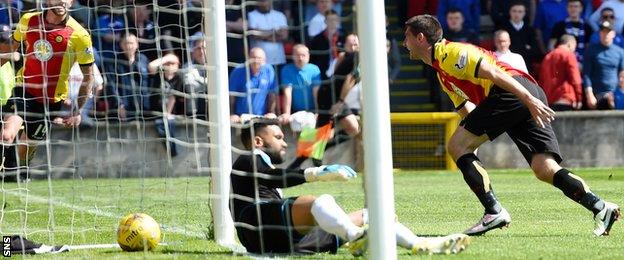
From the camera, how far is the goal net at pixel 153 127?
9.88 meters

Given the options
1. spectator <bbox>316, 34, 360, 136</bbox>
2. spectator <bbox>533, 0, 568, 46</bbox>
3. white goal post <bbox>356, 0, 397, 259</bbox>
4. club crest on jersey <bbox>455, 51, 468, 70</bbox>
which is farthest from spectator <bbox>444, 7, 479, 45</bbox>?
white goal post <bbox>356, 0, 397, 259</bbox>

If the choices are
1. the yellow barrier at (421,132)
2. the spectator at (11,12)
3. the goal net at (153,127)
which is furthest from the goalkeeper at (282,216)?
the yellow barrier at (421,132)

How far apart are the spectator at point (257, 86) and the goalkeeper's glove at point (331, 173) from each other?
639 centimetres

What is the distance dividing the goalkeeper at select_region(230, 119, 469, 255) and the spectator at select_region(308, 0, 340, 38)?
6.59 metres

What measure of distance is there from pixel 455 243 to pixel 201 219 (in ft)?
12.8

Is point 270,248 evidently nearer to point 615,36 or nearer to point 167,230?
point 167,230

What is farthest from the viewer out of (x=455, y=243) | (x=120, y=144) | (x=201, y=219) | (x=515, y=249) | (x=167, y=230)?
(x=120, y=144)

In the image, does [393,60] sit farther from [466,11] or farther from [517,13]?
[517,13]

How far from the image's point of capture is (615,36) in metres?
21.4

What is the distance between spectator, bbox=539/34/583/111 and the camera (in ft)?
67.4

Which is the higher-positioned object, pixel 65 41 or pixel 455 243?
pixel 65 41

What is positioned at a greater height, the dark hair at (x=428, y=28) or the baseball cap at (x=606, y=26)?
the dark hair at (x=428, y=28)

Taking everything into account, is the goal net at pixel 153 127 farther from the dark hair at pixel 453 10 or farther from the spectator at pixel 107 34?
the dark hair at pixel 453 10

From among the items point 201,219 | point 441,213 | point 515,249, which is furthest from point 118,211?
point 515,249
